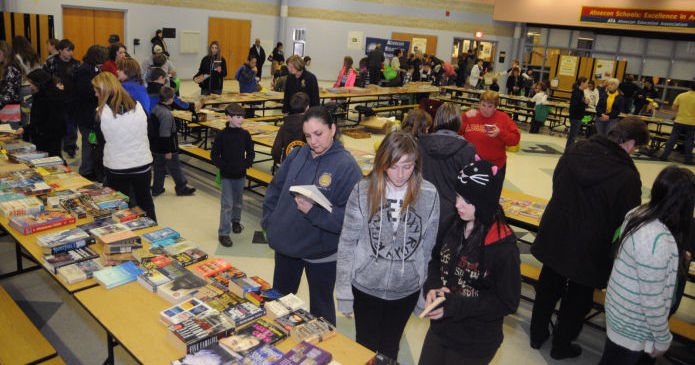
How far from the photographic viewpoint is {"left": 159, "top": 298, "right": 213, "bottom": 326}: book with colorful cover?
239 centimetres

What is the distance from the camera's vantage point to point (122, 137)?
4.09 meters

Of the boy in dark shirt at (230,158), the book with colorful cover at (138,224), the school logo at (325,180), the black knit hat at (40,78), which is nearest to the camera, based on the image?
the school logo at (325,180)

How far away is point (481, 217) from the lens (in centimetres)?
214

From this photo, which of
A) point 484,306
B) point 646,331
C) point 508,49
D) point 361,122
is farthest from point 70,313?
point 508,49

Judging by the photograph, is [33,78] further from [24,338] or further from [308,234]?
[308,234]

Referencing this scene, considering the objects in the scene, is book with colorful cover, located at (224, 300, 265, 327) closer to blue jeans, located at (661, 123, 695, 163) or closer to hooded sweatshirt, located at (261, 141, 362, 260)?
hooded sweatshirt, located at (261, 141, 362, 260)

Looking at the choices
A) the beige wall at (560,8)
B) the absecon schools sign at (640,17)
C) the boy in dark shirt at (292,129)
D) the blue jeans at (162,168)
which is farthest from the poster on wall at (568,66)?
the boy in dark shirt at (292,129)

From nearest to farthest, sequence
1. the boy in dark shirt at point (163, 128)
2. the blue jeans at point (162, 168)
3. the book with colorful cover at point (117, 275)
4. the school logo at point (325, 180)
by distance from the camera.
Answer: the book with colorful cover at point (117, 275), the school logo at point (325, 180), the boy in dark shirt at point (163, 128), the blue jeans at point (162, 168)

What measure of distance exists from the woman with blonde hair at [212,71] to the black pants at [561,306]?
8229 millimetres

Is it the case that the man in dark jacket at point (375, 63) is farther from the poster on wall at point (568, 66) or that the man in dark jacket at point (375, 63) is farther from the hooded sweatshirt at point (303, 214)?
the hooded sweatshirt at point (303, 214)

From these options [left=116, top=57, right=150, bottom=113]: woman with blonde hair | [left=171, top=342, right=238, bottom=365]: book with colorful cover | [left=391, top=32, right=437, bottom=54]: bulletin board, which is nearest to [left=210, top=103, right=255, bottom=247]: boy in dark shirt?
[left=116, top=57, right=150, bottom=113]: woman with blonde hair

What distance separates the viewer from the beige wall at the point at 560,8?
1688 cm

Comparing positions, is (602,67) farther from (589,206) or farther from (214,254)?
(214,254)

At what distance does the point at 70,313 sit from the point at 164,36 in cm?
1408
